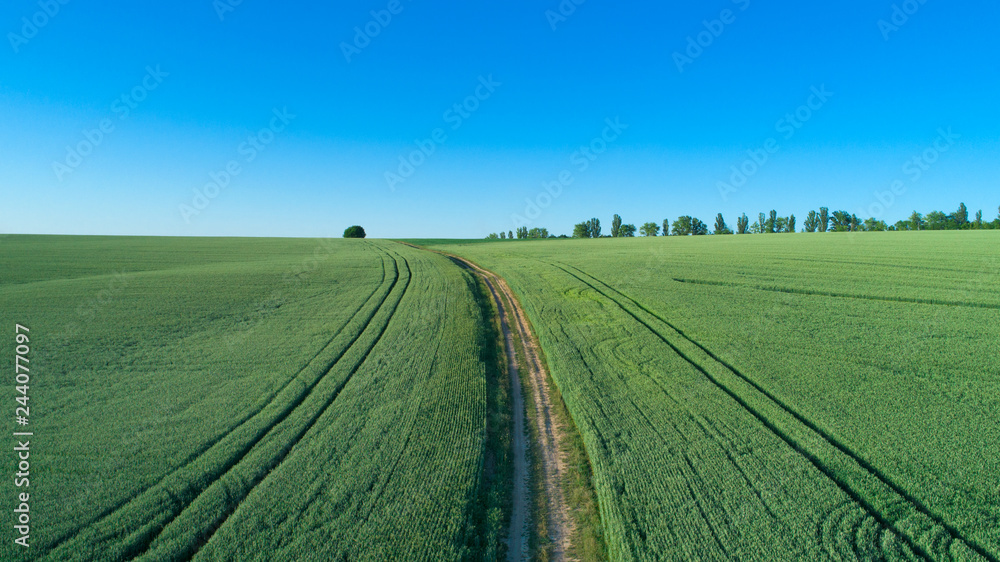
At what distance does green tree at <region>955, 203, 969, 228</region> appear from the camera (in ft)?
271

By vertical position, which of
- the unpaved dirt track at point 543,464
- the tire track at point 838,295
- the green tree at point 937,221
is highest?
the green tree at point 937,221

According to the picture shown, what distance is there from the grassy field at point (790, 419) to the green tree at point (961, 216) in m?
93.8

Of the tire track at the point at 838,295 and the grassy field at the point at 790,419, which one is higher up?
the tire track at the point at 838,295

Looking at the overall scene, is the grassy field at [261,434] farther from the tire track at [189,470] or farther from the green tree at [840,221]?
the green tree at [840,221]

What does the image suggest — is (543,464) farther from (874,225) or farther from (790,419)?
(874,225)

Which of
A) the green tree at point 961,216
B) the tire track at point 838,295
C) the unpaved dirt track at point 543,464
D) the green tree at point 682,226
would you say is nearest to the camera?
the unpaved dirt track at point 543,464

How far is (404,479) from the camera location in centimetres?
676

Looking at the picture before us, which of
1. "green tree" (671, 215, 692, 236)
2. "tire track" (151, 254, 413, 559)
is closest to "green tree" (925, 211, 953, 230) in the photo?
"green tree" (671, 215, 692, 236)

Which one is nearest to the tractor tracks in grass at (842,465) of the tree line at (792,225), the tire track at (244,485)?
the tire track at (244,485)

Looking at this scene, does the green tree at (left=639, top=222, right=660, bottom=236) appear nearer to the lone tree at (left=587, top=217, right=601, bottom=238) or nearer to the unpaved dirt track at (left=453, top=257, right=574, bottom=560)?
the lone tree at (left=587, top=217, right=601, bottom=238)

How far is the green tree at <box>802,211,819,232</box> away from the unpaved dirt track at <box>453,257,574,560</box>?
113515 millimetres

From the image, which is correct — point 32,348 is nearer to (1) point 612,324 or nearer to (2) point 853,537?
(1) point 612,324

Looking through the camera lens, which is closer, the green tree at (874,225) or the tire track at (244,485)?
the tire track at (244,485)

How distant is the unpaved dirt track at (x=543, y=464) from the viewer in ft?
19.7
